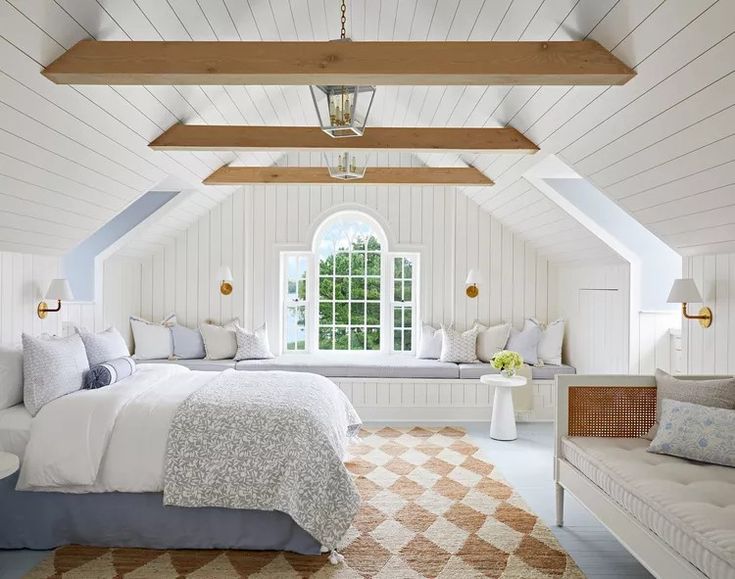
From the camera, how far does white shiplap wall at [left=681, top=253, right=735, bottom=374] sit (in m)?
3.80

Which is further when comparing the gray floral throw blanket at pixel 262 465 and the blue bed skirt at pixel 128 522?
the blue bed skirt at pixel 128 522

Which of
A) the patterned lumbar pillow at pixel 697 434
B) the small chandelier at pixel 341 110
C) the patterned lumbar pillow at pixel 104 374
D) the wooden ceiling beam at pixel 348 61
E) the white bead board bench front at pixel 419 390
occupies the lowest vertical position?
the white bead board bench front at pixel 419 390

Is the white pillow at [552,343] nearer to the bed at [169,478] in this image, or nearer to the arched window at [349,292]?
the arched window at [349,292]

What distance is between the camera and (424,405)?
621cm

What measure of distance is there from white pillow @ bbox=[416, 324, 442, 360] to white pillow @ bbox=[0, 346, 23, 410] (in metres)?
4.12

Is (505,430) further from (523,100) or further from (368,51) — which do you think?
(368,51)

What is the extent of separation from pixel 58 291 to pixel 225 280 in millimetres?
2299

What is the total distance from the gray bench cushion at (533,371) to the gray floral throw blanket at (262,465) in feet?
10.1

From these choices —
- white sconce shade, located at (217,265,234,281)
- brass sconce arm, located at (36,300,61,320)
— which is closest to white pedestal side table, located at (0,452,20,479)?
brass sconce arm, located at (36,300,61,320)

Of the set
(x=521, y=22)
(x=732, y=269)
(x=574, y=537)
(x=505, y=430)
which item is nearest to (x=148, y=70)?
(x=521, y=22)

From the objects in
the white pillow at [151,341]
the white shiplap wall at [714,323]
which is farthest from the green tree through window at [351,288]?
the white shiplap wall at [714,323]

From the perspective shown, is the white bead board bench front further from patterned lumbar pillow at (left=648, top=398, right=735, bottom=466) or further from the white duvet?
patterned lumbar pillow at (left=648, top=398, right=735, bottom=466)

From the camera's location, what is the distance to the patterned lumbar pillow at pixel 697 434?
2867mm

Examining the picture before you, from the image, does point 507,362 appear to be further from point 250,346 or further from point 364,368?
point 250,346
